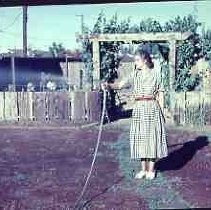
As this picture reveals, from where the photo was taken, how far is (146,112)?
3.79 metres

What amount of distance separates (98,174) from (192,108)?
207 inches

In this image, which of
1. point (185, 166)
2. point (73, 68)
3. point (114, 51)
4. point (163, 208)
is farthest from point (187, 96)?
point (73, 68)

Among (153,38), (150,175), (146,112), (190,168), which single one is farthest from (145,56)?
(153,38)

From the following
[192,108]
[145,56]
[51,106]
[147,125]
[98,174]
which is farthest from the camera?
[51,106]

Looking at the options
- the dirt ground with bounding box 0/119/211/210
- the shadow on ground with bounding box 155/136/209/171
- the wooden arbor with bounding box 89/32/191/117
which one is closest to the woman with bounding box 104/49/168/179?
the dirt ground with bounding box 0/119/211/210

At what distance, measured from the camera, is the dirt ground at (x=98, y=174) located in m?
3.29

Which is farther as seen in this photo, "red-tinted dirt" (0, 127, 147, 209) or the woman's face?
the woman's face

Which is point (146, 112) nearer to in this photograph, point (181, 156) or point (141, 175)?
point (141, 175)

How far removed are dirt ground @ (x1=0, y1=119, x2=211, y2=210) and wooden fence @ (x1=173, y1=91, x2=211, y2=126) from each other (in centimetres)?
183

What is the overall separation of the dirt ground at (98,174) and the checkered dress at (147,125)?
0.89ft

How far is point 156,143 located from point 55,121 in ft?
20.1

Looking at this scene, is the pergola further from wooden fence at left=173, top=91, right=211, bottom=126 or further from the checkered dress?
the checkered dress

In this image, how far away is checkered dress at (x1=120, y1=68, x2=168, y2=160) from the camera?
12.2 feet

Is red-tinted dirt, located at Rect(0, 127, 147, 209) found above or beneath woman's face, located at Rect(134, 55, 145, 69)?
beneath
